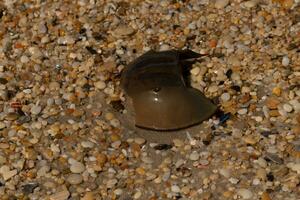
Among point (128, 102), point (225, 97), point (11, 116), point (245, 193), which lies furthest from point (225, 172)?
point (11, 116)

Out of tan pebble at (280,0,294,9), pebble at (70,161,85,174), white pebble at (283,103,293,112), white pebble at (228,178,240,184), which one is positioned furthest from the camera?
tan pebble at (280,0,294,9)

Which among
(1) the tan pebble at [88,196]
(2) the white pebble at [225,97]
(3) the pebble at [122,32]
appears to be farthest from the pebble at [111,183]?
(3) the pebble at [122,32]

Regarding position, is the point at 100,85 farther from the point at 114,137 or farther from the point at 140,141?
the point at 140,141

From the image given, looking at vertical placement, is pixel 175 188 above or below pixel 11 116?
below

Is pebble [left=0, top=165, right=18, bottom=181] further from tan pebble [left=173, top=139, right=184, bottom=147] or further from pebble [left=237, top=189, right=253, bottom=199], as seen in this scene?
pebble [left=237, top=189, right=253, bottom=199]

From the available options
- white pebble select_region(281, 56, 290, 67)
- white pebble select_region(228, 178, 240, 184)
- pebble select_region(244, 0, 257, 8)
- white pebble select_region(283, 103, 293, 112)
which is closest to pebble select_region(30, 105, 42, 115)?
white pebble select_region(228, 178, 240, 184)

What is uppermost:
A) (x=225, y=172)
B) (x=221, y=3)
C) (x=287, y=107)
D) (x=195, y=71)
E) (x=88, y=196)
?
(x=221, y=3)

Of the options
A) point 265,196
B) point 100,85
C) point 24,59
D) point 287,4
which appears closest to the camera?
point 265,196

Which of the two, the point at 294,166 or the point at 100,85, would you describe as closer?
the point at 294,166
